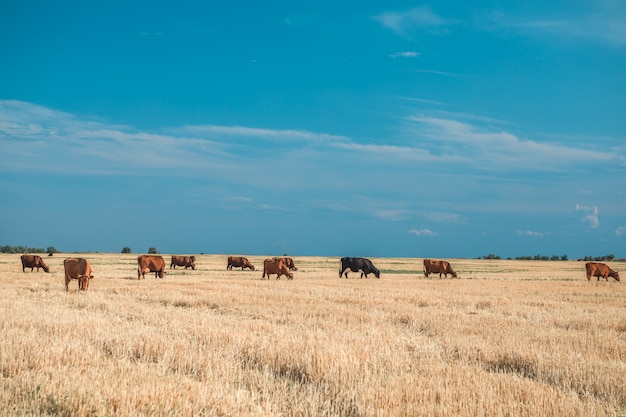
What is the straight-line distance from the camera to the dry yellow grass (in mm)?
6504

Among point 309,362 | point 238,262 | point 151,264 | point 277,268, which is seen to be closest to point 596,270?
point 277,268

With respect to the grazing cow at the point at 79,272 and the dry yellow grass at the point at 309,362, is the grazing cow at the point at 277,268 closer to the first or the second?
the grazing cow at the point at 79,272

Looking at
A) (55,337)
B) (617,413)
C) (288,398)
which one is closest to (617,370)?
(617,413)

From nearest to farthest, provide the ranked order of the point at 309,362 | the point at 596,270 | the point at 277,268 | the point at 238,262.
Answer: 1. the point at 309,362
2. the point at 277,268
3. the point at 596,270
4. the point at 238,262

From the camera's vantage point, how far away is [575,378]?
325 inches

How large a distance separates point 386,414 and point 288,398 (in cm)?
139

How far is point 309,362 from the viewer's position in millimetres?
8781

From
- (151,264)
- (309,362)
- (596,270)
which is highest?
(151,264)

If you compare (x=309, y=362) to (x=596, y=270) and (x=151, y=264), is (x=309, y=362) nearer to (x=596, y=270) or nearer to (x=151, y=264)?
(x=151, y=264)

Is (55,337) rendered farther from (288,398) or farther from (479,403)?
(479,403)

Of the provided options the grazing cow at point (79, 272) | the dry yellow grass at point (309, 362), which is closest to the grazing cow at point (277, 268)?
the grazing cow at point (79, 272)

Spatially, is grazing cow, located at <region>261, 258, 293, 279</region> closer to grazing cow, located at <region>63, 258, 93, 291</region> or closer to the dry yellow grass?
grazing cow, located at <region>63, 258, 93, 291</region>

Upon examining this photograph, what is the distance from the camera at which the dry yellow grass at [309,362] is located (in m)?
6.50

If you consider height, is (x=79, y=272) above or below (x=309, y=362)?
above
